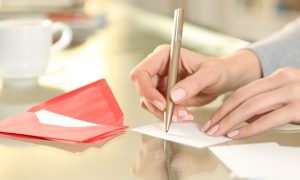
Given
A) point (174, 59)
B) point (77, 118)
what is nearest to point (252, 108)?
point (174, 59)

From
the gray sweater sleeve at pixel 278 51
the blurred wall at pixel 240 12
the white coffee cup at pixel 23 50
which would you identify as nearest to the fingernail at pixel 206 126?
the gray sweater sleeve at pixel 278 51

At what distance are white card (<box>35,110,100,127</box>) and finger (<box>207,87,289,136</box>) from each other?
169mm

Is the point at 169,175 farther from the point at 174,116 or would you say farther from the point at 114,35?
the point at 114,35

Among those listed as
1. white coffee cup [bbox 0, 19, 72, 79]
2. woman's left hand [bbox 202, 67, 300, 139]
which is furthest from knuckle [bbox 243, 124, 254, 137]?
white coffee cup [bbox 0, 19, 72, 79]

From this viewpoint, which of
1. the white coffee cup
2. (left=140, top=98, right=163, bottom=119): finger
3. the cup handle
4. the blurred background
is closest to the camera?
(left=140, top=98, right=163, bottom=119): finger

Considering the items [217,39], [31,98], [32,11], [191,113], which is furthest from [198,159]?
[32,11]

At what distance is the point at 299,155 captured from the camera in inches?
24.5

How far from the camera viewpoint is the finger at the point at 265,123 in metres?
0.68

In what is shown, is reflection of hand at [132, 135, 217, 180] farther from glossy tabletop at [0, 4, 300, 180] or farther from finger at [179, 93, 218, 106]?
finger at [179, 93, 218, 106]

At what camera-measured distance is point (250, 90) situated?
738 mm

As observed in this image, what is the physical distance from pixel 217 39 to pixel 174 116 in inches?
24.0

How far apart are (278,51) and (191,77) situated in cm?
27

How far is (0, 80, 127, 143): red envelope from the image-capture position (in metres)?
0.70

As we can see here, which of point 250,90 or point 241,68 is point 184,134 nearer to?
point 250,90
